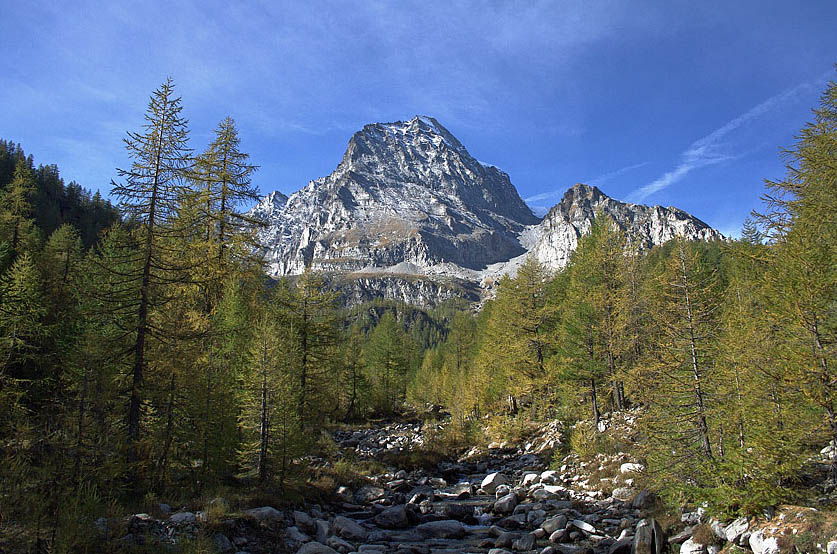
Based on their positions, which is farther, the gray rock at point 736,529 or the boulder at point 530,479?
the boulder at point 530,479

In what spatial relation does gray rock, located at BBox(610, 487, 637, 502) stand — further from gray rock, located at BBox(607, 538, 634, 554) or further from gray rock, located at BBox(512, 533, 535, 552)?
gray rock, located at BBox(512, 533, 535, 552)

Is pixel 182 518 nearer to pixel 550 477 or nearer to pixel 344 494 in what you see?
pixel 344 494

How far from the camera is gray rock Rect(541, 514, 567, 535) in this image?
13.5 metres

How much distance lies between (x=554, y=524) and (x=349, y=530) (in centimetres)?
661

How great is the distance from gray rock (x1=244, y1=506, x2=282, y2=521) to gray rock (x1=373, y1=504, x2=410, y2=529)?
13.8ft

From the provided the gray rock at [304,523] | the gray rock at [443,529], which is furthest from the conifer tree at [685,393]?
the gray rock at [304,523]

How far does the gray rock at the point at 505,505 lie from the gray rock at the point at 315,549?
7.95m

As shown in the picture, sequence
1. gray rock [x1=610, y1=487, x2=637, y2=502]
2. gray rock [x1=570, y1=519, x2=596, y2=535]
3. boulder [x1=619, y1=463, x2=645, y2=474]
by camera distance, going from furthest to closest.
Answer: boulder [x1=619, y1=463, x2=645, y2=474]
gray rock [x1=610, y1=487, x2=637, y2=502]
gray rock [x1=570, y1=519, x2=596, y2=535]

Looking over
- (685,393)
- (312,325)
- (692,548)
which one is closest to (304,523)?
(692,548)

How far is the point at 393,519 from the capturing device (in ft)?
50.1

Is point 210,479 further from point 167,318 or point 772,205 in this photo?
point 772,205

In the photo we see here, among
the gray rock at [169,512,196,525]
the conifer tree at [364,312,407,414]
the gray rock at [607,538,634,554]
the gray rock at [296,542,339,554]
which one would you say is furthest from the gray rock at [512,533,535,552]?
the conifer tree at [364,312,407,414]

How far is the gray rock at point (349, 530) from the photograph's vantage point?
43.3 ft

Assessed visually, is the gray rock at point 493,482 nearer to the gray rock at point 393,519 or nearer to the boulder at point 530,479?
the boulder at point 530,479
